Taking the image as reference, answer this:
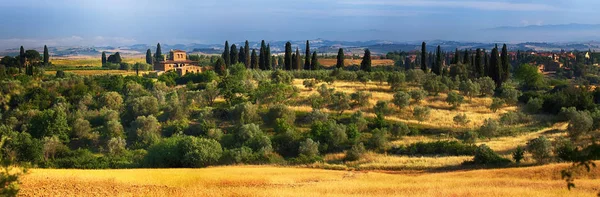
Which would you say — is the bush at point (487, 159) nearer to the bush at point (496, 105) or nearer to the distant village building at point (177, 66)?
the bush at point (496, 105)

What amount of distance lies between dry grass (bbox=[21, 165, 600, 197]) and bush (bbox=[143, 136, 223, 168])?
20.1 ft

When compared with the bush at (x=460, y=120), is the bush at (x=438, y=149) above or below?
below

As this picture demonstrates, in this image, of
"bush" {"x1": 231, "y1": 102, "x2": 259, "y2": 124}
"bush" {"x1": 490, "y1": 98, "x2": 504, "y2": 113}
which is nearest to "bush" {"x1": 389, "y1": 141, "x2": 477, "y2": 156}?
"bush" {"x1": 231, "y1": 102, "x2": 259, "y2": 124}

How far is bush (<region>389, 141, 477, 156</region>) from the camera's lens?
31.0 m

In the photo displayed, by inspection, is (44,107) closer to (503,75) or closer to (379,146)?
(379,146)

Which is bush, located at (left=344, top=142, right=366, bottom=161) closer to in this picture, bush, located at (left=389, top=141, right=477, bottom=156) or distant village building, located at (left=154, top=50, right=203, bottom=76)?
bush, located at (left=389, top=141, right=477, bottom=156)

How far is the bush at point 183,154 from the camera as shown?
28188mm

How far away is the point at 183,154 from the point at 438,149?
1609 cm

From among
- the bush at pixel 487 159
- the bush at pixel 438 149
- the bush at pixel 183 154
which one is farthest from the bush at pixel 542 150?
the bush at pixel 183 154

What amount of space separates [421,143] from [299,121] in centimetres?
1145

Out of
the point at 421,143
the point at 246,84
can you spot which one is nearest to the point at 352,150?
the point at 421,143

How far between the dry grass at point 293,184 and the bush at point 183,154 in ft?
20.1

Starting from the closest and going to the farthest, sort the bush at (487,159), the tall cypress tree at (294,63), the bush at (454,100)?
the bush at (487,159)
the bush at (454,100)
the tall cypress tree at (294,63)

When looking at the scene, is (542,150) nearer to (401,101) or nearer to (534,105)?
(401,101)
